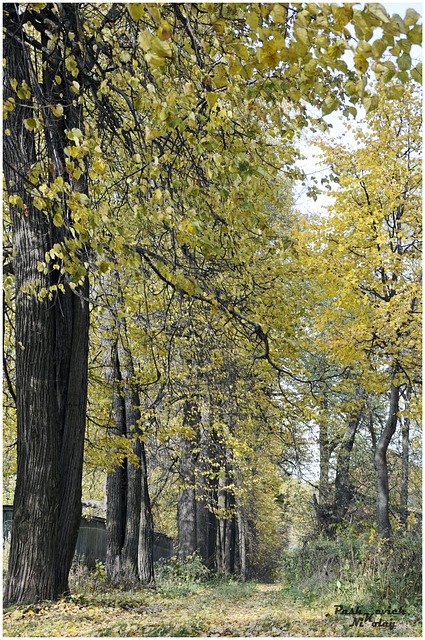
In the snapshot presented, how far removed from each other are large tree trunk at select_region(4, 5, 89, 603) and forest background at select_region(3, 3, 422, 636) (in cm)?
2

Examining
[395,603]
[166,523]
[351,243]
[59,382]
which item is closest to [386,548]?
[395,603]

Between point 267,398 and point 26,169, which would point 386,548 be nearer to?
point 267,398

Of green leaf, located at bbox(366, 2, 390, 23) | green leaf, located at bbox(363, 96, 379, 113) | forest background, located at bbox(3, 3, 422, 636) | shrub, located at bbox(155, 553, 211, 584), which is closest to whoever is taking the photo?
green leaf, located at bbox(366, 2, 390, 23)

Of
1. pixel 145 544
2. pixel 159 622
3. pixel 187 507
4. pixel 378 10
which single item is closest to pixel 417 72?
pixel 378 10

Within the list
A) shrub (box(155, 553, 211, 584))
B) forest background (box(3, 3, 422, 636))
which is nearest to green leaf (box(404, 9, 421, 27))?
forest background (box(3, 3, 422, 636))

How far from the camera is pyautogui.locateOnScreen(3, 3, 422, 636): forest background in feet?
14.4

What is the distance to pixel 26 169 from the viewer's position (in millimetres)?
5945

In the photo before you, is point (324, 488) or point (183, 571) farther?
point (324, 488)

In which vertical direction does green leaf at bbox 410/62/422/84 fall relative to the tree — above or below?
below

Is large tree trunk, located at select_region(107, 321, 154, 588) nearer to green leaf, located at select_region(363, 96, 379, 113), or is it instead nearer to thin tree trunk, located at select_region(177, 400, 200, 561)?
thin tree trunk, located at select_region(177, 400, 200, 561)

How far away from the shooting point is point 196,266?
582 cm

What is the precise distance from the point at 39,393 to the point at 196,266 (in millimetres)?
2003

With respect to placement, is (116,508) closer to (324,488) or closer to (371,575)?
(371,575)

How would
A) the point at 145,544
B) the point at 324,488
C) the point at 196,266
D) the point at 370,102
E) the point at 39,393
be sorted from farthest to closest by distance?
1. the point at 324,488
2. the point at 145,544
3. the point at 39,393
4. the point at 196,266
5. the point at 370,102
